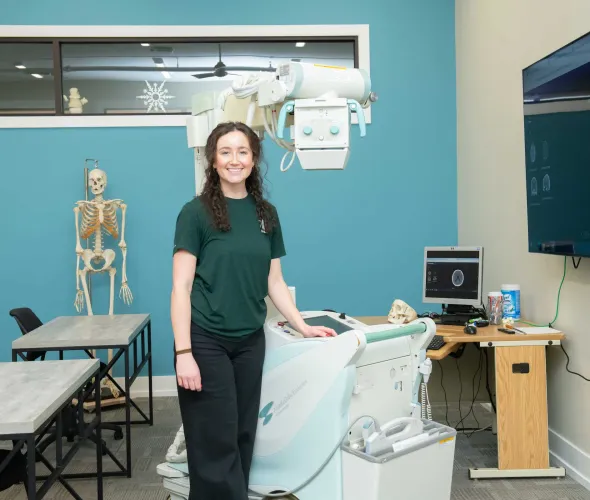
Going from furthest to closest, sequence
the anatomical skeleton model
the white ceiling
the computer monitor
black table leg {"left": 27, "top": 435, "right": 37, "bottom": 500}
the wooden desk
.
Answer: the white ceiling, the anatomical skeleton model, the computer monitor, the wooden desk, black table leg {"left": 27, "top": 435, "right": 37, "bottom": 500}

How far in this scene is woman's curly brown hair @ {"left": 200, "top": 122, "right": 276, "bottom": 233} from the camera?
2.14 m

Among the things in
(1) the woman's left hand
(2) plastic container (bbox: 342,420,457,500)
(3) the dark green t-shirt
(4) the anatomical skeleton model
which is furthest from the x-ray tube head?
(4) the anatomical skeleton model

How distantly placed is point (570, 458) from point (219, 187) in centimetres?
216

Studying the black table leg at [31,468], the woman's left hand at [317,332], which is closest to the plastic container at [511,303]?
the woman's left hand at [317,332]

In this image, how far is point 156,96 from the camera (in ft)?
15.4

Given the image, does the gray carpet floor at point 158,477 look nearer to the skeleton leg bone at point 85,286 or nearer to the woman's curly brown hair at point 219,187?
the skeleton leg bone at point 85,286

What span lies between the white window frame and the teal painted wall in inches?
2.2

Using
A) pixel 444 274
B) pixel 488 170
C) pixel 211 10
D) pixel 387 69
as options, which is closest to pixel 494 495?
pixel 444 274

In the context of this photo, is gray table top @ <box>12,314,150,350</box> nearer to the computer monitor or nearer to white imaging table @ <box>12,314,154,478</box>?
white imaging table @ <box>12,314,154,478</box>

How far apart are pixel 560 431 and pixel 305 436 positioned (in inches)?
66.1

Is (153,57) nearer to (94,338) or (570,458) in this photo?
(94,338)

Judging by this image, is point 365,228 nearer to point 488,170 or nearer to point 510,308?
point 488,170

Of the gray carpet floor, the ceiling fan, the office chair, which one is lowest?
the gray carpet floor

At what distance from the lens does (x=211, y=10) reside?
4590 mm
